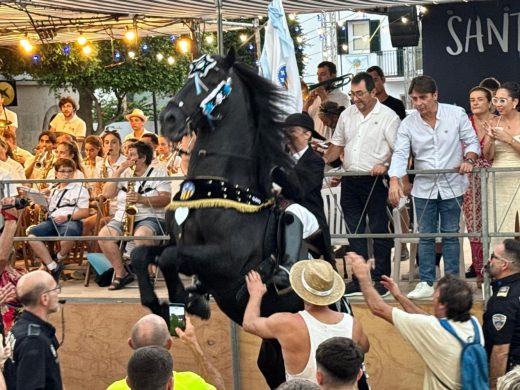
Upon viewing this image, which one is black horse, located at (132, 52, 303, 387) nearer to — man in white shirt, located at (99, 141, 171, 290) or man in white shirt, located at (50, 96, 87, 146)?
man in white shirt, located at (99, 141, 171, 290)

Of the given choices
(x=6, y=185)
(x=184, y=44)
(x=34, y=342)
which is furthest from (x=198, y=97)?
(x=184, y=44)

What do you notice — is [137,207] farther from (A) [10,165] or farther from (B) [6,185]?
(A) [10,165]

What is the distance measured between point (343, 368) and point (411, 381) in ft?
14.7

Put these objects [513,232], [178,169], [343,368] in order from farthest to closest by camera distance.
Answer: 1. [178,169]
2. [513,232]
3. [343,368]

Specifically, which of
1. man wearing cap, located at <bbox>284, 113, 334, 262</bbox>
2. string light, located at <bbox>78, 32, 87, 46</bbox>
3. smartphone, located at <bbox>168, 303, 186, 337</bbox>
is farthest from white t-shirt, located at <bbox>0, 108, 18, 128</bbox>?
smartphone, located at <bbox>168, 303, 186, 337</bbox>

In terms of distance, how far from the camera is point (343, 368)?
213 inches

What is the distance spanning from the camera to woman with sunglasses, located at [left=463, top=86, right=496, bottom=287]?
9.73 metres

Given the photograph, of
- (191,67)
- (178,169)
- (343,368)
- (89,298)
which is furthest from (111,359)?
(343,368)

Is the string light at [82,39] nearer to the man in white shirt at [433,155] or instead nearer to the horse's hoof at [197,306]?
the man in white shirt at [433,155]

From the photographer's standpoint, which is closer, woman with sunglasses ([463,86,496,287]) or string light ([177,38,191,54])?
woman with sunglasses ([463,86,496,287])

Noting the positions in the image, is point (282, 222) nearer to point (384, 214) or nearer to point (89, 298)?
point (384, 214)

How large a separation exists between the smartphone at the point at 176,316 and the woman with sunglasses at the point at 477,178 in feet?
9.64

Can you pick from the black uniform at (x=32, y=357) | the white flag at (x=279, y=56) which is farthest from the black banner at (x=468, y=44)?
the black uniform at (x=32, y=357)

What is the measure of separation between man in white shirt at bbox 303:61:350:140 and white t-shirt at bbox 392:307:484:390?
5003mm
